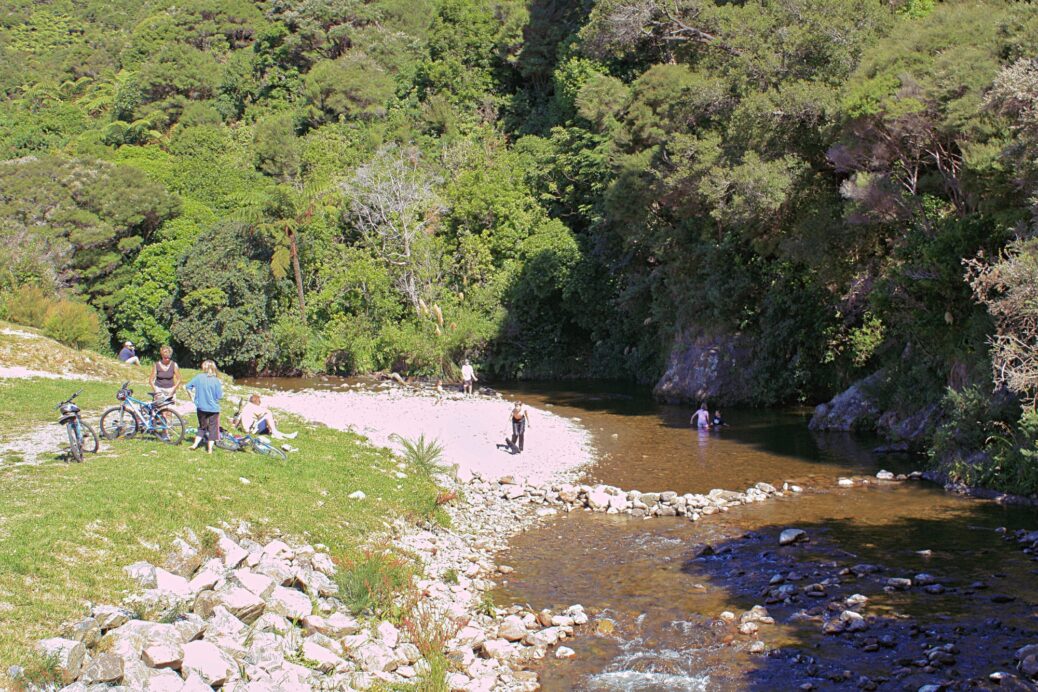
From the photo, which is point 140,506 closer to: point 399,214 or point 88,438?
point 88,438

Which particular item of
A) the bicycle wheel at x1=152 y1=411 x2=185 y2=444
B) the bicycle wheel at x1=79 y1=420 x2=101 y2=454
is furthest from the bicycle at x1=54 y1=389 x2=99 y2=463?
the bicycle wheel at x1=152 y1=411 x2=185 y2=444

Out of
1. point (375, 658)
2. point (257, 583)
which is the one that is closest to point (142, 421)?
point (257, 583)

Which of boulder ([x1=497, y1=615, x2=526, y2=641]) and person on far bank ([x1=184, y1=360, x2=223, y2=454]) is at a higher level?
person on far bank ([x1=184, y1=360, x2=223, y2=454])

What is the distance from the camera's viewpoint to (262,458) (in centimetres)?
1834

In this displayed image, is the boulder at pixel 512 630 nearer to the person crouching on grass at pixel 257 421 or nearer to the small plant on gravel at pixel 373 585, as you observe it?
the small plant on gravel at pixel 373 585

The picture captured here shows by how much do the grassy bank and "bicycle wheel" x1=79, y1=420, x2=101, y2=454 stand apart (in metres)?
0.25

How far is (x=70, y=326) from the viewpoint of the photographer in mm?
35312

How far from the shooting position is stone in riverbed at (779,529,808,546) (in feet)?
56.3

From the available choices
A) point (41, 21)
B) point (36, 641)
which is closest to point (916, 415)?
point (36, 641)

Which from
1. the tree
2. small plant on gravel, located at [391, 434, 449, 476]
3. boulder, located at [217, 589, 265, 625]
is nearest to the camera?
boulder, located at [217, 589, 265, 625]

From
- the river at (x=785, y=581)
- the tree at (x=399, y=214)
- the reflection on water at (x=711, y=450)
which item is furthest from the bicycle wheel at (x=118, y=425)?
the tree at (x=399, y=214)

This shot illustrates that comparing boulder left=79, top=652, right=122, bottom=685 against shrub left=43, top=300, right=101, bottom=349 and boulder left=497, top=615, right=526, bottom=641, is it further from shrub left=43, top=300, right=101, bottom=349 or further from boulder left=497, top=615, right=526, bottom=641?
shrub left=43, top=300, right=101, bottom=349

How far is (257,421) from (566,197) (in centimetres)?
3514

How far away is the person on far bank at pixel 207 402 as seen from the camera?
17578 mm
